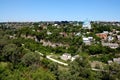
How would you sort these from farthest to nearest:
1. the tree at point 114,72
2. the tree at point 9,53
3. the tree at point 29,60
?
the tree at point 9,53
the tree at point 29,60
the tree at point 114,72

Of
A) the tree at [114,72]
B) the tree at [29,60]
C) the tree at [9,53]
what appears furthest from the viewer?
the tree at [9,53]

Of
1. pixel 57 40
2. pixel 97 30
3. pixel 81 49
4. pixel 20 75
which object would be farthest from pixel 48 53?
pixel 97 30

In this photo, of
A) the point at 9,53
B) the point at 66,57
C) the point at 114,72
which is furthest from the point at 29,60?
the point at 114,72

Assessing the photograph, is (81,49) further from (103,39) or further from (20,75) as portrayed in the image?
(20,75)

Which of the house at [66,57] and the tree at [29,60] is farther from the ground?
the tree at [29,60]

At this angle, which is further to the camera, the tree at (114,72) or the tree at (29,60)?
the tree at (29,60)

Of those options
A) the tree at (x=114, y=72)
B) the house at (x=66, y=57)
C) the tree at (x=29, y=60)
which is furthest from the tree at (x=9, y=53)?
the tree at (x=114, y=72)

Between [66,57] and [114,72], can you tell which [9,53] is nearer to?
[66,57]

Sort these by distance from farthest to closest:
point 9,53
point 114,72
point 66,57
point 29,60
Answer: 1. point 66,57
2. point 9,53
3. point 29,60
4. point 114,72

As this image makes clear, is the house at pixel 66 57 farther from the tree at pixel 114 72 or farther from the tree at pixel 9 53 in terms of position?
the tree at pixel 114 72

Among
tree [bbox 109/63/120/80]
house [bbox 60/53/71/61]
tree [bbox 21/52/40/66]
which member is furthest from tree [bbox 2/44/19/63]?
tree [bbox 109/63/120/80]

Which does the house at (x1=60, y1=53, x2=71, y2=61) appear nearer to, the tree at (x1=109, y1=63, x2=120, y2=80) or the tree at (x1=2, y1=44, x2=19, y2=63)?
the tree at (x1=2, y1=44, x2=19, y2=63)
